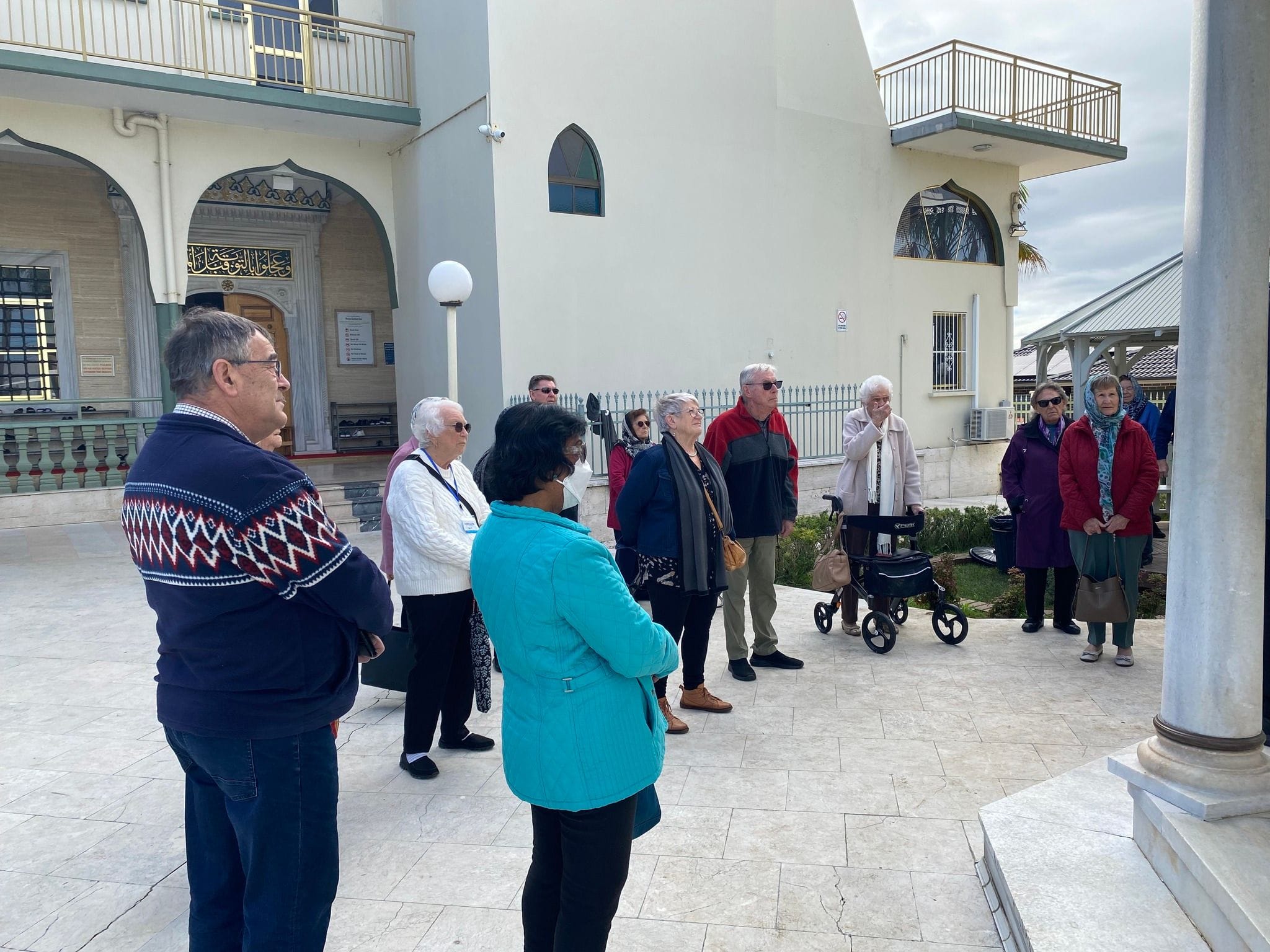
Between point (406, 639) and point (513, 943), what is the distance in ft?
6.06

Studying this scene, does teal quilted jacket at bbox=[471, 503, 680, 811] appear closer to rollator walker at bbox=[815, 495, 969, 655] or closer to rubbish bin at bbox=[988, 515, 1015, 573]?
rollator walker at bbox=[815, 495, 969, 655]

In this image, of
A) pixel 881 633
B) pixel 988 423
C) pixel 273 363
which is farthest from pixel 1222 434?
pixel 988 423

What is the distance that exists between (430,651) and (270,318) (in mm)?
12400

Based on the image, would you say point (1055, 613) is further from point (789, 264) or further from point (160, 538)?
point (789, 264)

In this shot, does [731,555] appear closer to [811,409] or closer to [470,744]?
[470,744]

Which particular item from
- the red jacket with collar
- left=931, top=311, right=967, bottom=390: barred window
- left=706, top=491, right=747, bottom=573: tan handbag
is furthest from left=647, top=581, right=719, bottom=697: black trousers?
left=931, top=311, right=967, bottom=390: barred window

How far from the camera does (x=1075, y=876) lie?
9.77 ft

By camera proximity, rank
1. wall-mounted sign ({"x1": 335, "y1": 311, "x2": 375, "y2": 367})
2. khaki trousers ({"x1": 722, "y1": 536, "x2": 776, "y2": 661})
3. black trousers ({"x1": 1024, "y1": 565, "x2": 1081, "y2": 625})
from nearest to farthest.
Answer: khaki trousers ({"x1": 722, "y1": 536, "x2": 776, "y2": 661}), black trousers ({"x1": 1024, "y1": 565, "x2": 1081, "y2": 625}), wall-mounted sign ({"x1": 335, "y1": 311, "x2": 375, "y2": 367})

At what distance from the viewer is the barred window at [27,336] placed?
42.3ft

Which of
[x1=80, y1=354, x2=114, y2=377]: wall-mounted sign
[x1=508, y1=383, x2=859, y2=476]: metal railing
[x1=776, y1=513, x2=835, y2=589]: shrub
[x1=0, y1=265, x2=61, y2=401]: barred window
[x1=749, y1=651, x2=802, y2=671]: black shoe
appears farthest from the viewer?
[x1=80, y1=354, x2=114, y2=377]: wall-mounted sign

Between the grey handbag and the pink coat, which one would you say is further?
the grey handbag

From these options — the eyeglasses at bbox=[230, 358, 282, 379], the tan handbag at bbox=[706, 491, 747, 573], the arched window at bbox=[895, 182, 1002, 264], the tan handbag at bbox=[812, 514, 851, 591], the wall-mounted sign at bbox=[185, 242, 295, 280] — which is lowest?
the tan handbag at bbox=[812, 514, 851, 591]

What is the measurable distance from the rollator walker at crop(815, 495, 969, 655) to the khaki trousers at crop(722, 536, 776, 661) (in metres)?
0.75

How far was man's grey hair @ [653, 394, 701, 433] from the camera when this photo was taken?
469 centimetres
